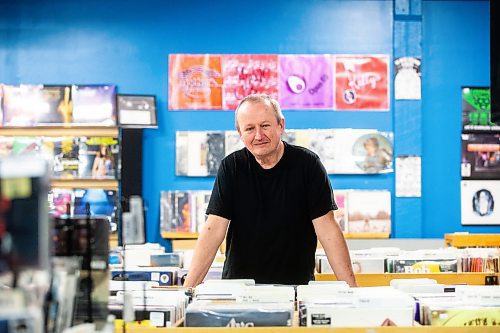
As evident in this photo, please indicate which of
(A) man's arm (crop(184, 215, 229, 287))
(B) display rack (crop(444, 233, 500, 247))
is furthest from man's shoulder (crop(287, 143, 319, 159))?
(B) display rack (crop(444, 233, 500, 247))

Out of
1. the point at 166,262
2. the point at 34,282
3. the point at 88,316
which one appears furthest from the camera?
the point at 166,262

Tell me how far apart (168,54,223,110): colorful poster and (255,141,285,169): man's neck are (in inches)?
133

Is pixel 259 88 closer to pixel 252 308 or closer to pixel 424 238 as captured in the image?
pixel 424 238

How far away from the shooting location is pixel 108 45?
6.49 m

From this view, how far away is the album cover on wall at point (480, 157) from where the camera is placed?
6.51 metres

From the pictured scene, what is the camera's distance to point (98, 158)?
6297mm

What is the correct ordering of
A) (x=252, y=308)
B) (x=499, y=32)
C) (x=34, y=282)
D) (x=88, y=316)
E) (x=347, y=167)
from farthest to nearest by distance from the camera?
(x=347, y=167)
(x=499, y=32)
(x=252, y=308)
(x=88, y=316)
(x=34, y=282)

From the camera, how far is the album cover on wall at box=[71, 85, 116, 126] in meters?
6.34

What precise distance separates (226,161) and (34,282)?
88.0 inches

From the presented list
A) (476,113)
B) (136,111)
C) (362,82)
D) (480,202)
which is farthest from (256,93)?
(480,202)

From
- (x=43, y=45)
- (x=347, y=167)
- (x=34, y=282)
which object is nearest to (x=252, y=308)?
(x=34, y=282)

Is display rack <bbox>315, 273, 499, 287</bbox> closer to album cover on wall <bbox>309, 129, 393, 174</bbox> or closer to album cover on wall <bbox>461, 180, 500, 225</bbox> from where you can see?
album cover on wall <bbox>309, 129, 393, 174</bbox>

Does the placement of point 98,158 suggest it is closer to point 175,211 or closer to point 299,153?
point 175,211

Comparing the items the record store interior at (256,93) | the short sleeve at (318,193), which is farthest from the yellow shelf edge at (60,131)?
the short sleeve at (318,193)
